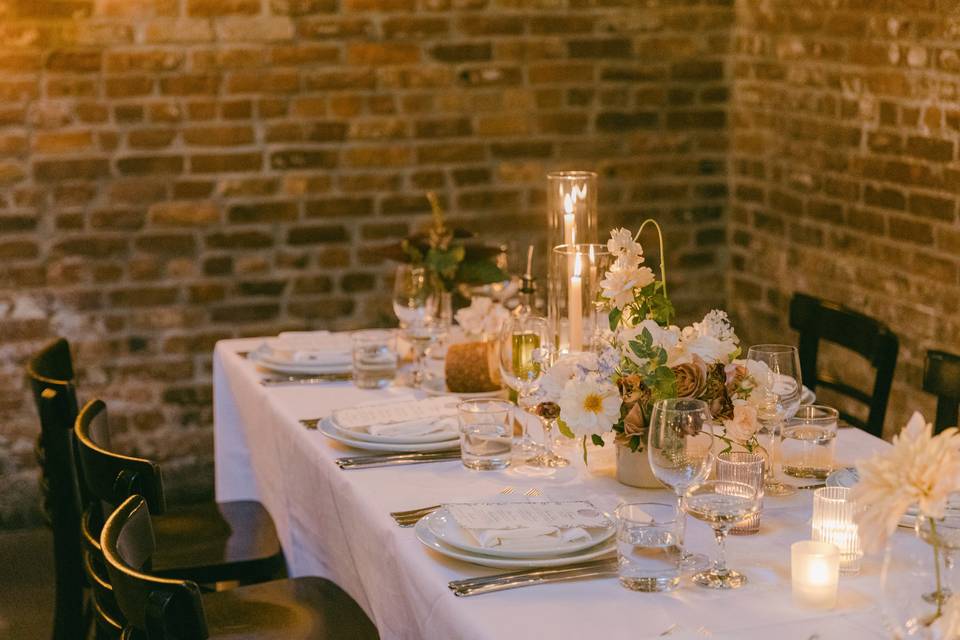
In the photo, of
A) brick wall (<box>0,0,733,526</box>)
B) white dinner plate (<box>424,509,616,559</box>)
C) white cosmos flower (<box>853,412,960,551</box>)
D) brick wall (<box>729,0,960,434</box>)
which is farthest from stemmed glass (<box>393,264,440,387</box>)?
white cosmos flower (<box>853,412,960,551</box>)

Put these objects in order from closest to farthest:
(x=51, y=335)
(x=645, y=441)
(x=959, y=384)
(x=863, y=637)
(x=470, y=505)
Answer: (x=863, y=637), (x=470, y=505), (x=645, y=441), (x=959, y=384), (x=51, y=335)

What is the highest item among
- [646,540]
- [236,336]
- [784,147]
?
[784,147]

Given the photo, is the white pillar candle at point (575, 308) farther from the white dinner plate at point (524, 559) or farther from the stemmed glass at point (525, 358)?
the white dinner plate at point (524, 559)

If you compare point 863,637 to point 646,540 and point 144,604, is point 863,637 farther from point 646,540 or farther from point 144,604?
point 144,604

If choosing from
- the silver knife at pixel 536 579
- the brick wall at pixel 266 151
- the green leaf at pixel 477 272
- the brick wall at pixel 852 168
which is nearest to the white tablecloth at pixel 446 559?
the silver knife at pixel 536 579

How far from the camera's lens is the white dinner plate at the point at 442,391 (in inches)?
108

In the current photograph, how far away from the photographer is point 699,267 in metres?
4.64

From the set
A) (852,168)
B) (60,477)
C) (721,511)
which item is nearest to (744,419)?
(721,511)

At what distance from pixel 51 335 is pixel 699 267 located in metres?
2.19

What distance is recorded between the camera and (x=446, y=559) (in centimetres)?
183

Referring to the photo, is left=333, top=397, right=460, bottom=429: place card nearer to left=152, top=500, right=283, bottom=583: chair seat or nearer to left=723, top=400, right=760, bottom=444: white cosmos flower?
left=152, top=500, right=283, bottom=583: chair seat

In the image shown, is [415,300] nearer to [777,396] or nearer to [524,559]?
[777,396]

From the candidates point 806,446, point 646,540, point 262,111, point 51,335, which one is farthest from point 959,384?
point 51,335

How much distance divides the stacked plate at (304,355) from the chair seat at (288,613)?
0.61 meters
